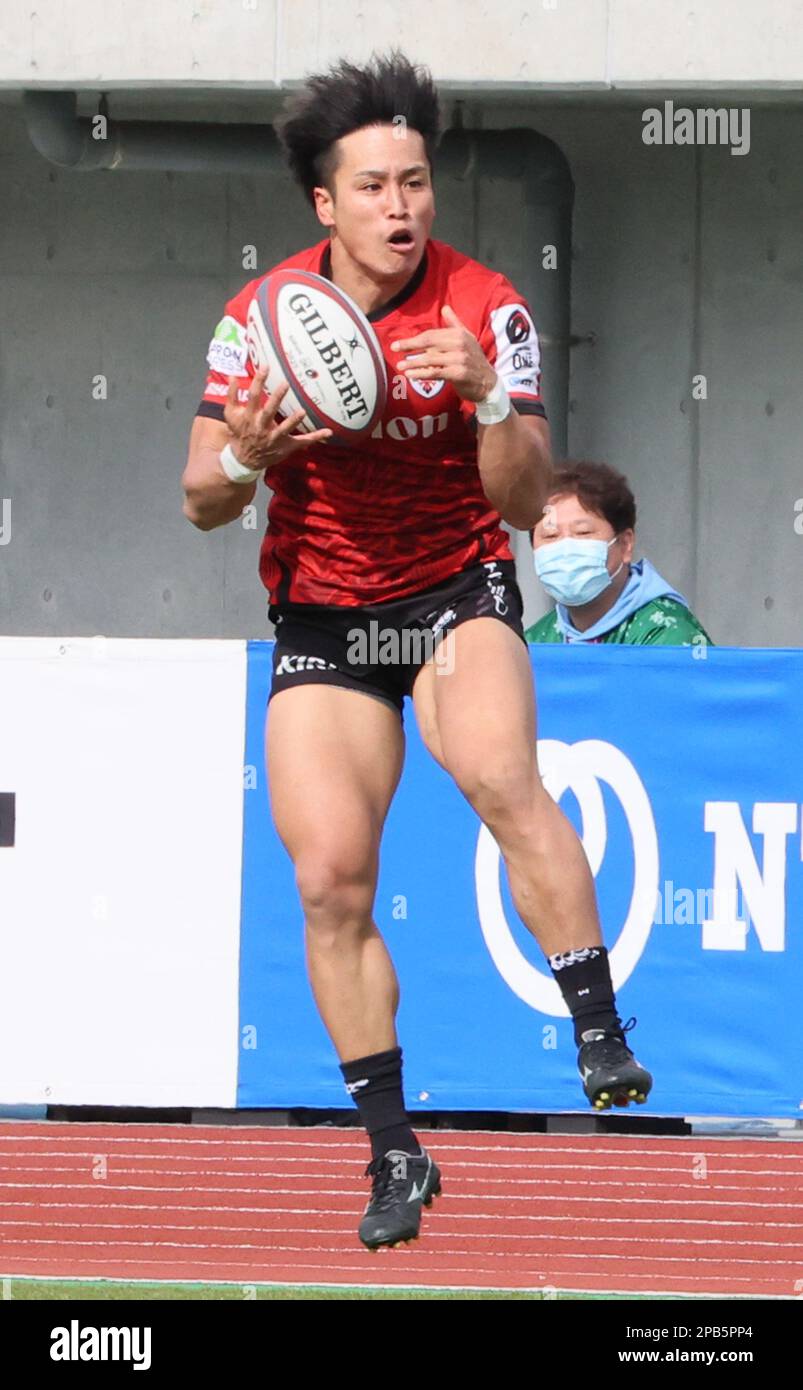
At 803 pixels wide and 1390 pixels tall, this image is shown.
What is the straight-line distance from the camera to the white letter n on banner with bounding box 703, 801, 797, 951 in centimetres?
801

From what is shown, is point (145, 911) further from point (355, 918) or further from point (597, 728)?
point (355, 918)

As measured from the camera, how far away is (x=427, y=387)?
486cm

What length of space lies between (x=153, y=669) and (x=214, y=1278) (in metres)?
2.79

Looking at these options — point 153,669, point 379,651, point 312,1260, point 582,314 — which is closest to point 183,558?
point 582,314

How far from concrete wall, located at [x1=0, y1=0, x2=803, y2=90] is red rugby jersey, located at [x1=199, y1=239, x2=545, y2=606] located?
6492mm

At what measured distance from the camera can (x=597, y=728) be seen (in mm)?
8188

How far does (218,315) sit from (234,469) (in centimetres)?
955

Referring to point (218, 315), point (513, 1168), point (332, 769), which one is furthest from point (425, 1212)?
point (218, 315)

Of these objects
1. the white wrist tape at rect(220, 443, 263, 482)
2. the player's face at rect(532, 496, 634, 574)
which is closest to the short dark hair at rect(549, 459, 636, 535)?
the player's face at rect(532, 496, 634, 574)

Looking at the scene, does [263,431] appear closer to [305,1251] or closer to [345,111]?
[345,111]

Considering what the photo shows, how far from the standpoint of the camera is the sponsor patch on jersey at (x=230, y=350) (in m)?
5.01

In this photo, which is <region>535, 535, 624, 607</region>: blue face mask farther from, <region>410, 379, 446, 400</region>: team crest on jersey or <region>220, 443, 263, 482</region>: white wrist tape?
<region>220, 443, 263, 482</region>: white wrist tape

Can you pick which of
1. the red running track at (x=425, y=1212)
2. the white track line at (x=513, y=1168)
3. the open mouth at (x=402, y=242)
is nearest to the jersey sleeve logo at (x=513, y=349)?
the open mouth at (x=402, y=242)

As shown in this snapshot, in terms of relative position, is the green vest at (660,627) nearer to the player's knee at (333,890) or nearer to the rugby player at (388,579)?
the rugby player at (388,579)
